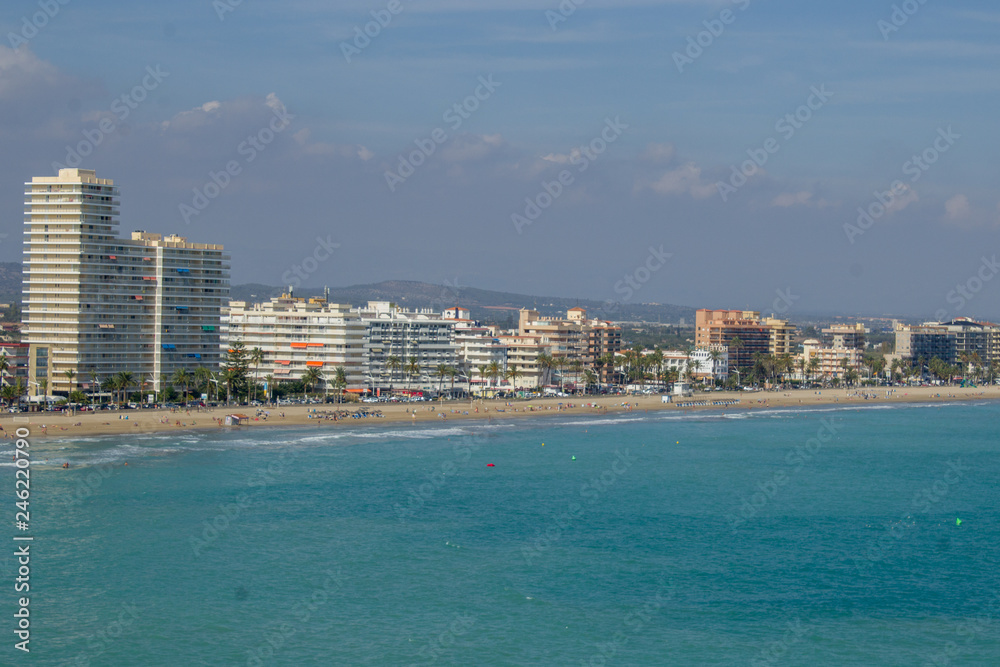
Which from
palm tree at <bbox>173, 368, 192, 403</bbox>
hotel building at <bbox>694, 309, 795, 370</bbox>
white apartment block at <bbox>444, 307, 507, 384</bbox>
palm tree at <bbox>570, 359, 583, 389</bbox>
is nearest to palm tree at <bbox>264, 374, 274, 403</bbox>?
palm tree at <bbox>173, 368, 192, 403</bbox>

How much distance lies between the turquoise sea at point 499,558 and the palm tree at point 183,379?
64.3 feet

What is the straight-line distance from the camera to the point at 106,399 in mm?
84812

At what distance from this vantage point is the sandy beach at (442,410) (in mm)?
72125

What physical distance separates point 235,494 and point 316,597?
17.4 meters

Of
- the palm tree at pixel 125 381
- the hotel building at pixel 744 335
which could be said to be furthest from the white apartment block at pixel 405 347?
the hotel building at pixel 744 335

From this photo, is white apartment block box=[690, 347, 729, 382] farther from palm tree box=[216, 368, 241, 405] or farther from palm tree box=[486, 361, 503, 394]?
palm tree box=[216, 368, 241, 405]

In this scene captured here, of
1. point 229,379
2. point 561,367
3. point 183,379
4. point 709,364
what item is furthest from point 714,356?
point 183,379

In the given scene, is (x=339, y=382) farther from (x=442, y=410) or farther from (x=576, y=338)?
(x=576, y=338)

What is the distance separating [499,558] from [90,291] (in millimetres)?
59209

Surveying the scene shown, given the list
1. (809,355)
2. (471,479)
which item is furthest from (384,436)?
(809,355)

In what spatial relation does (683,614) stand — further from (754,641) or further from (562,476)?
(562,476)

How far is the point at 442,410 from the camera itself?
95.6 meters

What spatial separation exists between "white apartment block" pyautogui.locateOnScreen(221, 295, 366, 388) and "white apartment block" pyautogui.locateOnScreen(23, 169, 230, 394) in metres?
16.1

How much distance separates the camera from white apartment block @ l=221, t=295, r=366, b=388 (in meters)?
105
